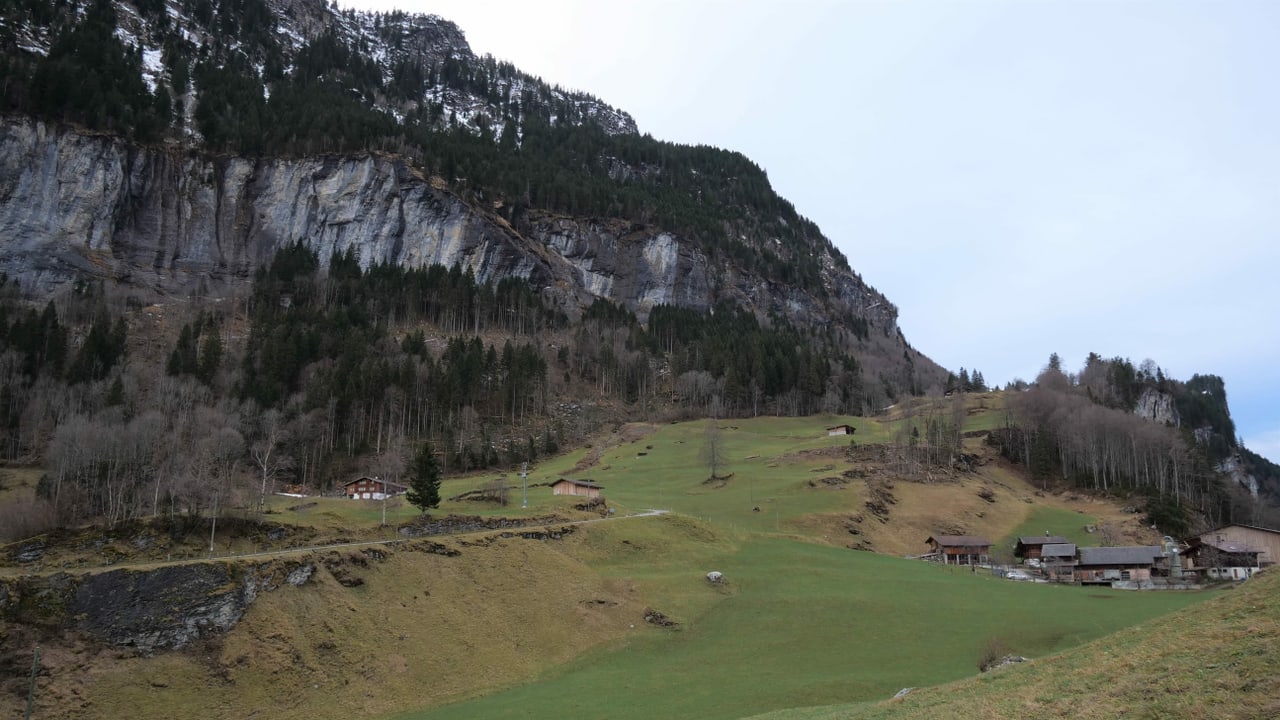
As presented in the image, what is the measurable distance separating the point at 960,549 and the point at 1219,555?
928 inches

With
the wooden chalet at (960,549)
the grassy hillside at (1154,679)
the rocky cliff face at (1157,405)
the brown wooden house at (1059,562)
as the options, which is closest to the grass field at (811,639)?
the brown wooden house at (1059,562)

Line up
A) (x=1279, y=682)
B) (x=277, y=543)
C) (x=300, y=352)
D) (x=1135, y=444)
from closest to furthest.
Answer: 1. (x=1279, y=682)
2. (x=277, y=543)
3. (x=1135, y=444)
4. (x=300, y=352)

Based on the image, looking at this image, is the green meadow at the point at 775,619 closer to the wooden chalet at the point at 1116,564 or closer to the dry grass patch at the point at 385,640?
the dry grass patch at the point at 385,640

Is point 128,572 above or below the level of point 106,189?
below

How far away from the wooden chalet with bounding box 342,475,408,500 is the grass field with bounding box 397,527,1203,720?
33.9 metres

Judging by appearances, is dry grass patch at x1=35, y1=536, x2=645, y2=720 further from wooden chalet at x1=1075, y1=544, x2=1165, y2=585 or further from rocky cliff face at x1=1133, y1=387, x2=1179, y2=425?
rocky cliff face at x1=1133, y1=387, x2=1179, y2=425

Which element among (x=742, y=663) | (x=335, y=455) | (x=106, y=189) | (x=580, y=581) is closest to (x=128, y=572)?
(x=580, y=581)

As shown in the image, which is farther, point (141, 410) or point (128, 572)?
point (141, 410)

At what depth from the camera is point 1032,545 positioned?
2968 inches

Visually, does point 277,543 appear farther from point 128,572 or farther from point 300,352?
point 300,352

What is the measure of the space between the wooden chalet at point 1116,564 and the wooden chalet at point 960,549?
8.62m

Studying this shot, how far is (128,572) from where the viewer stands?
3638cm

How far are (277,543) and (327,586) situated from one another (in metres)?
11.7

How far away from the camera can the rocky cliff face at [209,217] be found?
465 feet
